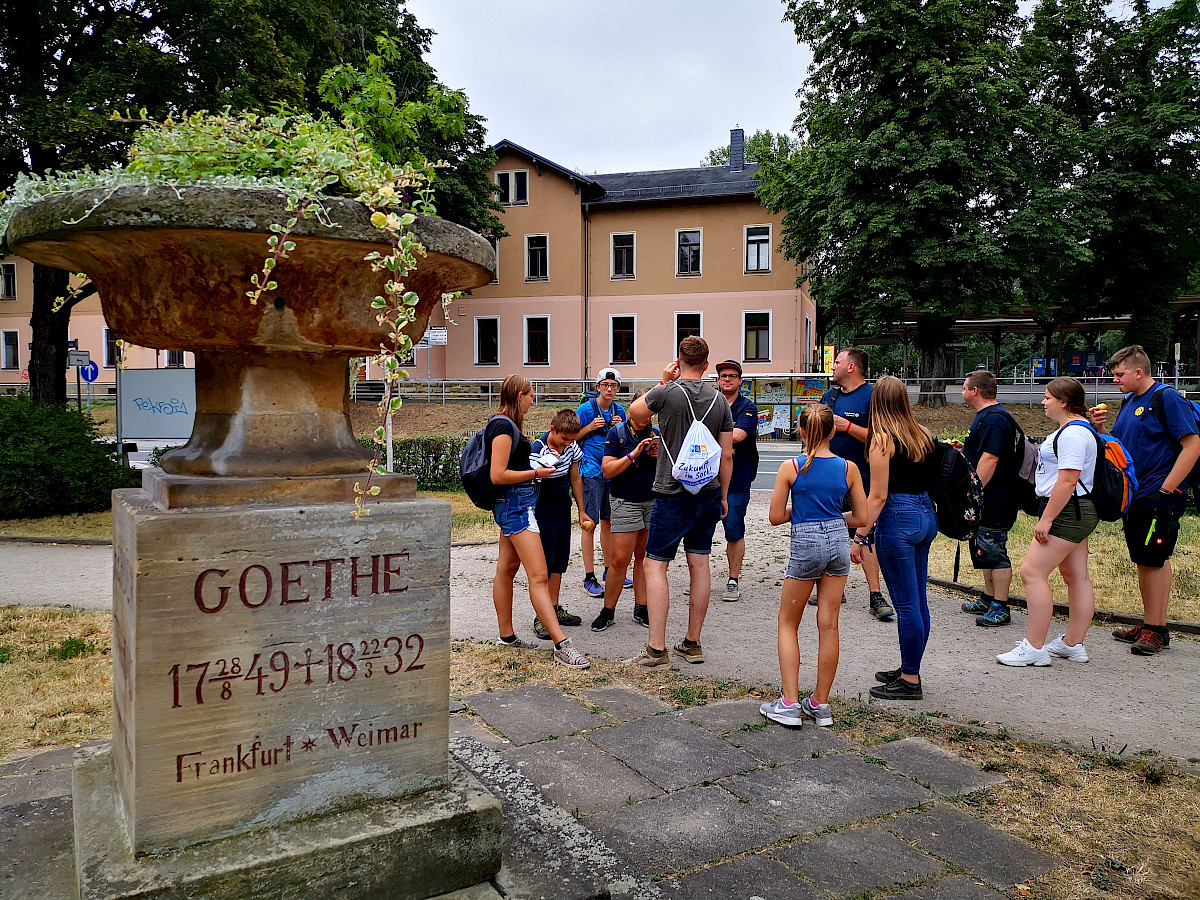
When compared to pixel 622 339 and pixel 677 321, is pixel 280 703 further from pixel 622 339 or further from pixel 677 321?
pixel 622 339

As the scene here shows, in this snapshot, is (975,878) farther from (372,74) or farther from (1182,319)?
(1182,319)

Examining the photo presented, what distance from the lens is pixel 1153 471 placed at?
576cm

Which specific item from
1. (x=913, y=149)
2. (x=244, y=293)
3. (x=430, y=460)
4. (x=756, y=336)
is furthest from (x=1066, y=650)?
(x=756, y=336)

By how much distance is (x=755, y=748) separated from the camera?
3.95m

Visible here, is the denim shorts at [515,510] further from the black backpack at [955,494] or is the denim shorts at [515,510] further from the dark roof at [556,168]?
the dark roof at [556,168]

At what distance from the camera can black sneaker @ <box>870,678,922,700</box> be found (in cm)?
478

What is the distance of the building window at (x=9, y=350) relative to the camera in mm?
43250

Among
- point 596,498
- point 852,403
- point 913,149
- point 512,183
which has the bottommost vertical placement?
point 596,498

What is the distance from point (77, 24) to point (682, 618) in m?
15.3

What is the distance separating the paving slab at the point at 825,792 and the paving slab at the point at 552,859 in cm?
77

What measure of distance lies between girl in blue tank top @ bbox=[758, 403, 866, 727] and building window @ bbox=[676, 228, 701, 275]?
107 feet

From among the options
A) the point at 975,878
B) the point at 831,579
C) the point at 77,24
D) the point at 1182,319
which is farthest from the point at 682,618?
the point at 1182,319

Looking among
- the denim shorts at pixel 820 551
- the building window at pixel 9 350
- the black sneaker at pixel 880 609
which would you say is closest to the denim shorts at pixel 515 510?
the denim shorts at pixel 820 551

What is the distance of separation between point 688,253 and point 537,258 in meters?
6.60
